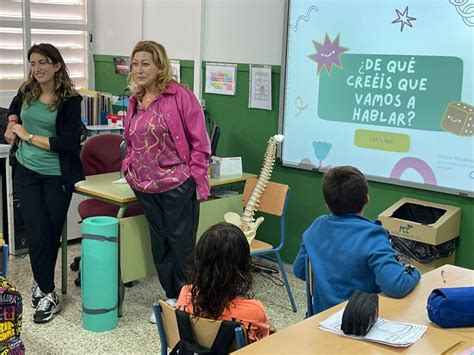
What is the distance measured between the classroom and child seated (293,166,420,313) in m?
0.20

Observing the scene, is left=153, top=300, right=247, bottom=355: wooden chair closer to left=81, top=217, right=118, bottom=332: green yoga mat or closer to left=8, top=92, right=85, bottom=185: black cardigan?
left=81, top=217, right=118, bottom=332: green yoga mat

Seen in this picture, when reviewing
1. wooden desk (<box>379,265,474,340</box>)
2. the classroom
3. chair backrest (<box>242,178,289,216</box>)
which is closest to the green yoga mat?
the classroom

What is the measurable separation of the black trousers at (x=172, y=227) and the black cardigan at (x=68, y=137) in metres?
0.40

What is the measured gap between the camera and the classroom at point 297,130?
334 centimetres

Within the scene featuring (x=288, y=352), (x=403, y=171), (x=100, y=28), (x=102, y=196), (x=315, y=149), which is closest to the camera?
(x=288, y=352)

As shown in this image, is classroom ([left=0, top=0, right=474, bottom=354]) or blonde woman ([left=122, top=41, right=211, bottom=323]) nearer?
blonde woman ([left=122, top=41, right=211, bottom=323])

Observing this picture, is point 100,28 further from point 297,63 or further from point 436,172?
point 436,172

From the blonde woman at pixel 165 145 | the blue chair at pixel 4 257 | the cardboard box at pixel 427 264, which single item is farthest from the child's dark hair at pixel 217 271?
the cardboard box at pixel 427 264

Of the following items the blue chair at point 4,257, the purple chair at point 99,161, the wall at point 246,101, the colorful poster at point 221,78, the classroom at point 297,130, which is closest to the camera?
the blue chair at point 4,257

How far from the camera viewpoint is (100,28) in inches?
220

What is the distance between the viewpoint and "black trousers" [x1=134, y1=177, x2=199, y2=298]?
3.21 meters

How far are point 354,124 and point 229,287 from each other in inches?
86.6

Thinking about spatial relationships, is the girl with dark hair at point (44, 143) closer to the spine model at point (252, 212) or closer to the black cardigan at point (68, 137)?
the black cardigan at point (68, 137)

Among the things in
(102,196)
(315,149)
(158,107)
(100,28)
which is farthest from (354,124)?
(100,28)
